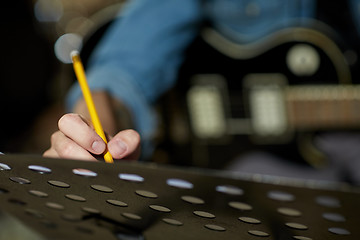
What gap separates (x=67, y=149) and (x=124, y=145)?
36 mm

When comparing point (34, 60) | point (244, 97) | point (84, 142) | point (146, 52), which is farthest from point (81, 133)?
point (34, 60)

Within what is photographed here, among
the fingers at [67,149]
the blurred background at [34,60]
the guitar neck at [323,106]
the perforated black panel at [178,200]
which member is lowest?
the perforated black panel at [178,200]

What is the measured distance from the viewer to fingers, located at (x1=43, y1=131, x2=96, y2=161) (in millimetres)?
276

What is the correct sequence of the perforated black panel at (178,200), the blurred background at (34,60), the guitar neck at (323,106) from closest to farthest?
the perforated black panel at (178,200)
the guitar neck at (323,106)
the blurred background at (34,60)

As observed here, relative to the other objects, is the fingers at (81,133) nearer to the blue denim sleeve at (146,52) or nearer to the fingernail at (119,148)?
the fingernail at (119,148)

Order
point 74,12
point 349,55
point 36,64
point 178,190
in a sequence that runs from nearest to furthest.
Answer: point 178,190 < point 349,55 < point 74,12 < point 36,64

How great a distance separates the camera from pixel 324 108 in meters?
0.95

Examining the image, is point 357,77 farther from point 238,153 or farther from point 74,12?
point 74,12

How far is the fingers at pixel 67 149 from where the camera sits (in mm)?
276

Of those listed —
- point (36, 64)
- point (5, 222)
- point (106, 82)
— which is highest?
point (36, 64)

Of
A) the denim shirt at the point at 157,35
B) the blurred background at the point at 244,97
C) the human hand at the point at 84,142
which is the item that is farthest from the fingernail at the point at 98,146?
the blurred background at the point at 244,97

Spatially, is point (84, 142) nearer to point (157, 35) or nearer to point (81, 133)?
point (81, 133)

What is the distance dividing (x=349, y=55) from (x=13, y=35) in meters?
1.42

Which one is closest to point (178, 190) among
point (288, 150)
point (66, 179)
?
point (66, 179)
